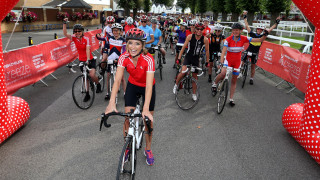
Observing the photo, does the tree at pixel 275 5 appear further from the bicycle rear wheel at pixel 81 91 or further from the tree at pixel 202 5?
the tree at pixel 202 5

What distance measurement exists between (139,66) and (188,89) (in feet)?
12.2

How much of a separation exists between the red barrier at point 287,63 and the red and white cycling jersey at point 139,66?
6.15m

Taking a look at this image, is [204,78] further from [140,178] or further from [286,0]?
[286,0]

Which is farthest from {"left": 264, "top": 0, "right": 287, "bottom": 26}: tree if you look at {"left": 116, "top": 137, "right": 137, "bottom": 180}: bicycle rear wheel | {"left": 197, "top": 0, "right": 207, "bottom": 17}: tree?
{"left": 197, "top": 0, "right": 207, "bottom": 17}: tree

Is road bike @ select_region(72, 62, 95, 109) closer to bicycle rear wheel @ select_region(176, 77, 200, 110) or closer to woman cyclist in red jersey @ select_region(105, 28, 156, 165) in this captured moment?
bicycle rear wheel @ select_region(176, 77, 200, 110)

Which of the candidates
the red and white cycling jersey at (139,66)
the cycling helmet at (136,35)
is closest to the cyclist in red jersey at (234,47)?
the red and white cycling jersey at (139,66)

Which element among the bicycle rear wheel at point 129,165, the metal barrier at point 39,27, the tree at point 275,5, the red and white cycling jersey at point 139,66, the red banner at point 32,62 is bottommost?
the bicycle rear wheel at point 129,165

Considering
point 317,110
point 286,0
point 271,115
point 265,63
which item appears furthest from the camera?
point 286,0

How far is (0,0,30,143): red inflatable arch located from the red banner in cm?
185

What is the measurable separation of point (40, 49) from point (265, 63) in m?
9.16

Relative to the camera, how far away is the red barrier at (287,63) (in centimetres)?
761

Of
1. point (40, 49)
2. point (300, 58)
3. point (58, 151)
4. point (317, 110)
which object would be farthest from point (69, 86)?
point (300, 58)

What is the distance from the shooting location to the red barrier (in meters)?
7.61

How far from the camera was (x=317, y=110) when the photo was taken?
425cm
